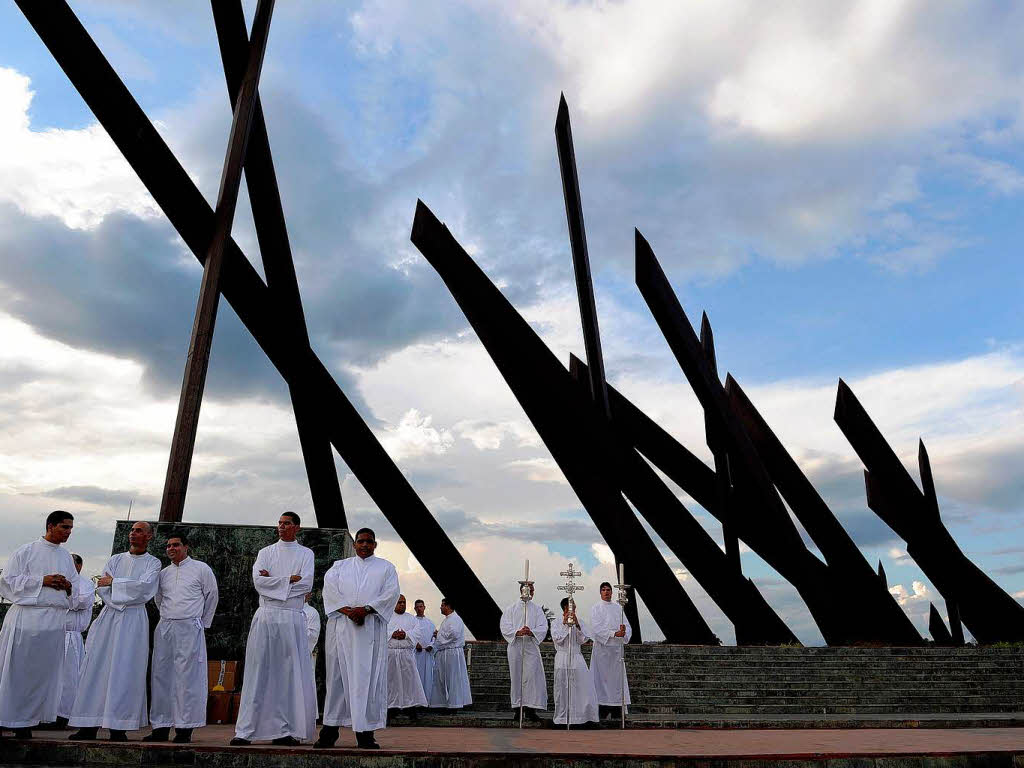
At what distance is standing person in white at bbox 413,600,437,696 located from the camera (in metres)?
11.5

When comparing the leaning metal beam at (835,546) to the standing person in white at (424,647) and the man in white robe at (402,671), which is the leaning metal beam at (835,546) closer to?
the standing person in white at (424,647)

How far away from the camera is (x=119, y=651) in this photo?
5.82m

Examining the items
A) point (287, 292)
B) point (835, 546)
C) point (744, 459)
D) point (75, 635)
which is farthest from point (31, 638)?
point (835, 546)

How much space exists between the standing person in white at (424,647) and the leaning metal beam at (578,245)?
5951 mm

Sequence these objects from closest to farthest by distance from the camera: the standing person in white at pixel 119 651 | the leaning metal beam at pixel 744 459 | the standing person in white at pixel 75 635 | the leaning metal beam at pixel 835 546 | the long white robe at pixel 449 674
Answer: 1. the standing person in white at pixel 119 651
2. the standing person in white at pixel 75 635
3. the long white robe at pixel 449 674
4. the leaning metal beam at pixel 744 459
5. the leaning metal beam at pixel 835 546

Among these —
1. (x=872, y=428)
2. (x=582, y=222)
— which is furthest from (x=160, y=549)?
(x=872, y=428)

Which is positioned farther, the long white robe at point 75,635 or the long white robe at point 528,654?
the long white robe at point 528,654

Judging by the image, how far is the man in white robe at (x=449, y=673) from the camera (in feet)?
37.1

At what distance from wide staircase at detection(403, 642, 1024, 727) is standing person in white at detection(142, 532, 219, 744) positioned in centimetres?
518

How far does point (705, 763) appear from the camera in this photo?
13.6 ft

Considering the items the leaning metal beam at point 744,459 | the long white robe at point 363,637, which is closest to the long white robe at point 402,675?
the long white robe at point 363,637

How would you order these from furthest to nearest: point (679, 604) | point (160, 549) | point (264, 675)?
point (679, 604), point (160, 549), point (264, 675)

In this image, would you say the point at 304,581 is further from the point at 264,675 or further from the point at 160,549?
the point at 160,549

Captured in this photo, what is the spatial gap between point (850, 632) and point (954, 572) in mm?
3792
